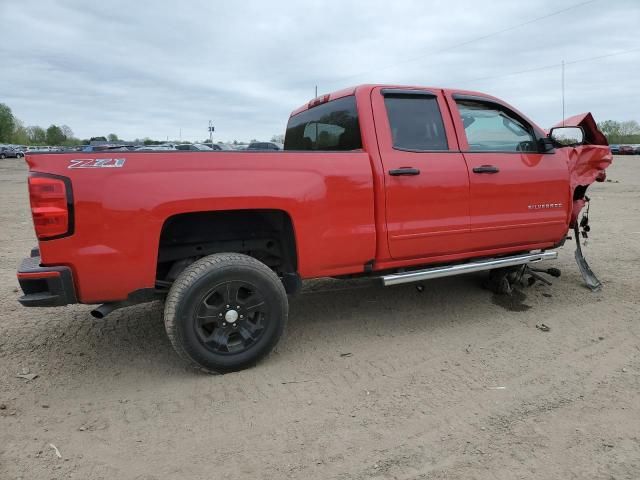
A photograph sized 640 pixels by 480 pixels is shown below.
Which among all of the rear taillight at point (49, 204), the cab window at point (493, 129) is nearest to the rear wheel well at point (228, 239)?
the rear taillight at point (49, 204)

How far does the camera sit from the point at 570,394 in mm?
3119

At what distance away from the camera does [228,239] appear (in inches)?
148

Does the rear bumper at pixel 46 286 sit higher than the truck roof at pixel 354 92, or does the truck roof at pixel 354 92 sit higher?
the truck roof at pixel 354 92

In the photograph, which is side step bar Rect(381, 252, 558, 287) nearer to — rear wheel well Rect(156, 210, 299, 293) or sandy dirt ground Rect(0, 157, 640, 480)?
sandy dirt ground Rect(0, 157, 640, 480)

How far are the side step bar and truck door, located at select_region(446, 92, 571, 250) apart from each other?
0.14m

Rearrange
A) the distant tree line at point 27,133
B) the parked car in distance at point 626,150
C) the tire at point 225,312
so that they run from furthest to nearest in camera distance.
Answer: the distant tree line at point 27,133, the parked car in distance at point 626,150, the tire at point 225,312

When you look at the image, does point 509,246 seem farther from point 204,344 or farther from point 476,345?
point 204,344

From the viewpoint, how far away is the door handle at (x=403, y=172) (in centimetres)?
382

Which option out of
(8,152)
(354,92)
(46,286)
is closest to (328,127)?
(354,92)

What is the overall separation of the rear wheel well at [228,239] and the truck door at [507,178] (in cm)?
165

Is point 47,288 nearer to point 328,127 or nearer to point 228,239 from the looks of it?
point 228,239

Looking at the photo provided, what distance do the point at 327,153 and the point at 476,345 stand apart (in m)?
1.89

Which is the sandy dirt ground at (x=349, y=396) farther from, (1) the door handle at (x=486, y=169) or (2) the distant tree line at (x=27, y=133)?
(2) the distant tree line at (x=27, y=133)

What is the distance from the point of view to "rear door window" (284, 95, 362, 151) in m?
4.07
